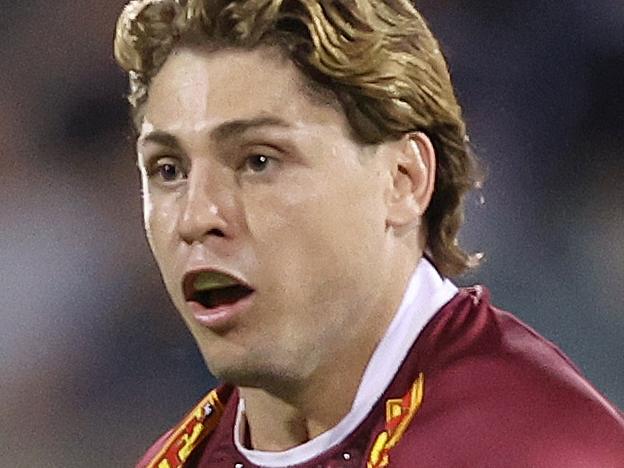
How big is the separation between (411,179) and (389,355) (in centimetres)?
12

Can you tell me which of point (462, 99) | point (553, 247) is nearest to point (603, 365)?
point (553, 247)

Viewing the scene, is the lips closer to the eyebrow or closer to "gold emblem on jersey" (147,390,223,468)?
the eyebrow

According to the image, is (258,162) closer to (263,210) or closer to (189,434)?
(263,210)

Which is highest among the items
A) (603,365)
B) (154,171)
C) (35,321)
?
(154,171)

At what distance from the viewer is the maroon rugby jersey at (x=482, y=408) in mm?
842

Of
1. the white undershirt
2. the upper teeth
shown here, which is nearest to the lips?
the upper teeth

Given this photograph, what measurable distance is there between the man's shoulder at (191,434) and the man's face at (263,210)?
16cm

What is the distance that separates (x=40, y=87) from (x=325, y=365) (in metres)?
0.97

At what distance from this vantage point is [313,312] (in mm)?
903

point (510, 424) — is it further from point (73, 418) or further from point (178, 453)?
point (73, 418)

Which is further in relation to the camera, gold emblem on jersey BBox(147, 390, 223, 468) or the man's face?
gold emblem on jersey BBox(147, 390, 223, 468)

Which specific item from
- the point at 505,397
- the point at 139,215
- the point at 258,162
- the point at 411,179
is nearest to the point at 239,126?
the point at 258,162

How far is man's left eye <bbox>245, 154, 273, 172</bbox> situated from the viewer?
2.93ft

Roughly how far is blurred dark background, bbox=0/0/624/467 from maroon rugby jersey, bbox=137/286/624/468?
69cm
